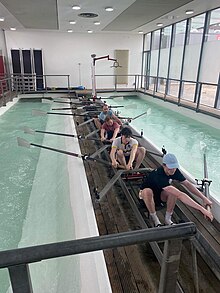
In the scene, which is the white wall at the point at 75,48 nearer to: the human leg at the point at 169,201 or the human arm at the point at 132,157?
the human arm at the point at 132,157

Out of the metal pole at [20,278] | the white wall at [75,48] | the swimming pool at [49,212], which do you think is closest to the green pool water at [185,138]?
the swimming pool at [49,212]

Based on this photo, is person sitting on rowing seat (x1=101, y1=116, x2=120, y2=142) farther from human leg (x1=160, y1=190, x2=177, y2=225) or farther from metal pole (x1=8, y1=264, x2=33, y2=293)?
metal pole (x1=8, y1=264, x2=33, y2=293)

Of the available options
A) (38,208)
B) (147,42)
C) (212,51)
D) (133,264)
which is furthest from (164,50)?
(133,264)

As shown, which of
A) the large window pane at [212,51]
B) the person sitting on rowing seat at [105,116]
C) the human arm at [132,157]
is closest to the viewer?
the human arm at [132,157]

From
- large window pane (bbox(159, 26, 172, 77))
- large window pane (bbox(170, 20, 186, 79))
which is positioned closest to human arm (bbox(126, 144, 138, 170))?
large window pane (bbox(170, 20, 186, 79))

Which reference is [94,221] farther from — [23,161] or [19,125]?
[19,125]

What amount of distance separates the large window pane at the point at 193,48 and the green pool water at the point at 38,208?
17.5ft

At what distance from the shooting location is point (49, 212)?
10.7ft

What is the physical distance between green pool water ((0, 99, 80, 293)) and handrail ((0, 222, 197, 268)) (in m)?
1.57

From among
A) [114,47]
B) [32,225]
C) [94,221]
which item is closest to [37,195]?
[32,225]

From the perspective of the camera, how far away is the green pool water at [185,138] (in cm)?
429

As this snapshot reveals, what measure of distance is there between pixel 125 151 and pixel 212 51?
5.61 m

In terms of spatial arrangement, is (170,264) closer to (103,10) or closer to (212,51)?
(103,10)

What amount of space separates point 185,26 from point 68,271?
29.4 ft
